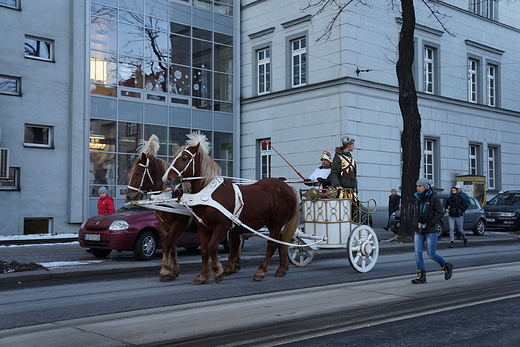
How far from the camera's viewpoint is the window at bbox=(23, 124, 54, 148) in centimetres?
2194

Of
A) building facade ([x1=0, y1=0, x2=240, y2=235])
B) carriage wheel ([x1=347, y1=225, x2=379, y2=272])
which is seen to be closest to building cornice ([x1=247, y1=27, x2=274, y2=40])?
building facade ([x1=0, y1=0, x2=240, y2=235])

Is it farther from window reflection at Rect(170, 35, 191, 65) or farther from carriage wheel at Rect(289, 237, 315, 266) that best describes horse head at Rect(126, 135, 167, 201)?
window reflection at Rect(170, 35, 191, 65)

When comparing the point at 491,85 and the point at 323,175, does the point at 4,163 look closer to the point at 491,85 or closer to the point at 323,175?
the point at 323,175

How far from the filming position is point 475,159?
30.7 metres

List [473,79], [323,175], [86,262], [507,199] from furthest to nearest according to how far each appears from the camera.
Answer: [473,79] → [507,199] → [86,262] → [323,175]

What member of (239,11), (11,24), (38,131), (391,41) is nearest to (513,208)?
(391,41)

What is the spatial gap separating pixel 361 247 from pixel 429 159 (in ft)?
60.9

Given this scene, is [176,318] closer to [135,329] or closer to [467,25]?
[135,329]

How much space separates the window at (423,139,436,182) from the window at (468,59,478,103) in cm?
421

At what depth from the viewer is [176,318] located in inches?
269

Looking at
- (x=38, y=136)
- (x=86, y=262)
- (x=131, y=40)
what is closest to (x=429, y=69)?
(x=131, y=40)

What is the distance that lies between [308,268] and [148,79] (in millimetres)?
15684

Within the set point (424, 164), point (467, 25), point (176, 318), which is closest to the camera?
point (176, 318)

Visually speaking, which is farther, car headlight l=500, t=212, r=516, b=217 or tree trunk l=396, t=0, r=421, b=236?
car headlight l=500, t=212, r=516, b=217
